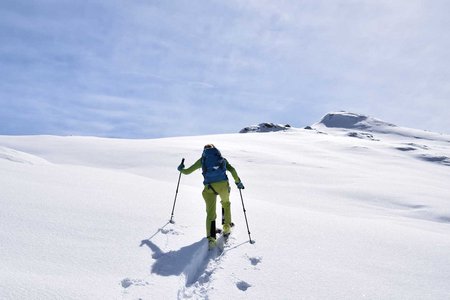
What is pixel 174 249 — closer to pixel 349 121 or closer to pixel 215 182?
pixel 215 182

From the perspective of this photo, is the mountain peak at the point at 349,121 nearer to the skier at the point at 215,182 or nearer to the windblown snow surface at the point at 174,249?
the windblown snow surface at the point at 174,249

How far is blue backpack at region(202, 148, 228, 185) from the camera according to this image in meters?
8.55

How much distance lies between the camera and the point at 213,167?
860cm

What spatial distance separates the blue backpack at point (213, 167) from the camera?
8547 millimetres

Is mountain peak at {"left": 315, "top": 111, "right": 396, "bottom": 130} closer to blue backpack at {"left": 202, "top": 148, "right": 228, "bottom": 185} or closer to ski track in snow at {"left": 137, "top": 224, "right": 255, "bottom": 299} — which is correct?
blue backpack at {"left": 202, "top": 148, "right": 228, "bottom": 185}

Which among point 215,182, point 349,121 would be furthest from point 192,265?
point 349,121

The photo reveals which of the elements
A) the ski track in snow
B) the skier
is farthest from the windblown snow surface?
the skier

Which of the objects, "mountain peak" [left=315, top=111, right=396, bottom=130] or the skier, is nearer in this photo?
the skier

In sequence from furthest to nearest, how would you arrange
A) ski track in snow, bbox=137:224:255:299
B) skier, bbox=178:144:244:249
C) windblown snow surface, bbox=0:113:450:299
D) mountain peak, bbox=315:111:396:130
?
mountain peak, bbox=315:111:396:130, skier, bbox=178:144:244:249, ski track in snow, bbox=137:224:255:299, windblown snow surface, bbox=0:113:450:299

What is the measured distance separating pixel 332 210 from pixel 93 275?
32.0 ft

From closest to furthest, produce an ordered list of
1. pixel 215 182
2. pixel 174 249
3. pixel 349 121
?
pixel 174 249, pixel 215 182, pixel 349 121

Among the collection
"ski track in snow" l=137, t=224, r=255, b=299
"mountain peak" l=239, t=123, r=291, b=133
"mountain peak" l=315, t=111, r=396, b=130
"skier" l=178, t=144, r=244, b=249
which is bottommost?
"ski track in snow" l=137, t=224, r=255, b=299

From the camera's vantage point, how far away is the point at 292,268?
20.8 ft

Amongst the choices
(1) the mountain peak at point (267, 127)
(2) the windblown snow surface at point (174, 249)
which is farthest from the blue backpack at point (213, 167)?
(1) the mountain peak at point (267, 127)
